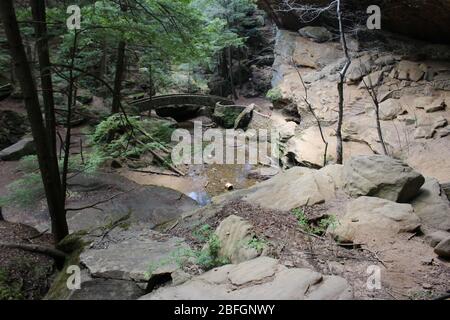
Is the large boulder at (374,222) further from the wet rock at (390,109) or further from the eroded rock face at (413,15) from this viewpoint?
the eroded rock face at (413,15)

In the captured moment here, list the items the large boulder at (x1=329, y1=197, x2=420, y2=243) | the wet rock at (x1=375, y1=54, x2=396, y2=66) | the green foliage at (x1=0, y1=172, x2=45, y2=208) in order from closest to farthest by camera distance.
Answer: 1. the large boulder at (x1=329, y1=197, x2=420, y2=243)
2. the green foliage at (x1=0, y1=172, x2=45, y2=208)
3. the wet rock at (x1=375, y1=54, x2=396, y2=66)

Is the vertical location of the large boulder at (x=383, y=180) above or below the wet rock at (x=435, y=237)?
above

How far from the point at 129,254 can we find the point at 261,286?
91.3 inches

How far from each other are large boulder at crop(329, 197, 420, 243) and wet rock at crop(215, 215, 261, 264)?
1292mm

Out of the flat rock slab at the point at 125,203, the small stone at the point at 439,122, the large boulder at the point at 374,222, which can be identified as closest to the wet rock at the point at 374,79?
the small stone at the point at 439,122

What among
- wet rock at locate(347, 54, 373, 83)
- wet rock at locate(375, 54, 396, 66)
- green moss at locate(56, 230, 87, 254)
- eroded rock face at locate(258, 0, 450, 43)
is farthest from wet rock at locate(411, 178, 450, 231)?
wet rock at locate(375, 54, 396, 66)

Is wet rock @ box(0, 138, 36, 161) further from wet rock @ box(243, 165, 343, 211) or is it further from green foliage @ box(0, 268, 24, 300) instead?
wet rock @ box(243, 165, 343, 211)

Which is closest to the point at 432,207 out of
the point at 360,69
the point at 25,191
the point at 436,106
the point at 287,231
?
the point at 287,231

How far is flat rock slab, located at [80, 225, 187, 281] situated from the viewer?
4289 mm

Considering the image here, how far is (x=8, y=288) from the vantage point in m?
4.46

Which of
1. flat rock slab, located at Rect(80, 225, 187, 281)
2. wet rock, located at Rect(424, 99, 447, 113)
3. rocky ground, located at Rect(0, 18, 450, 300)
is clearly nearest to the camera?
rocky ground, located at Rect(0, 18, 450, 300)

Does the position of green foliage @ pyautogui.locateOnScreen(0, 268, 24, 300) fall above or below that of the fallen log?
below

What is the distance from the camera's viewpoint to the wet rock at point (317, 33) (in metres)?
18.6

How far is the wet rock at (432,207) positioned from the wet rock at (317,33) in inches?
562
